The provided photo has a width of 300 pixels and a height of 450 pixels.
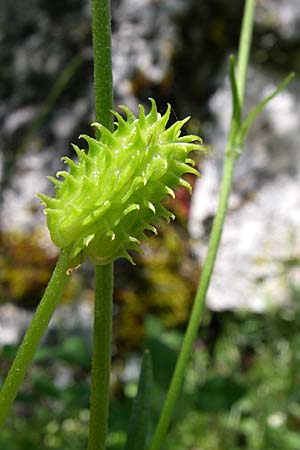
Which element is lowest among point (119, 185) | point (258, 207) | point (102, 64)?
point (119, 185)

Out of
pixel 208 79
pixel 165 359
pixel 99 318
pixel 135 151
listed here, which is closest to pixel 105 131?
pixel 135 151

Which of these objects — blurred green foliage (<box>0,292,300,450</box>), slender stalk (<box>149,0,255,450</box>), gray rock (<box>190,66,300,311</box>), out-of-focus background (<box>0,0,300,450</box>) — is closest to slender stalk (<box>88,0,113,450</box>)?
slender stalk (<box>149,0,255,450</box>)

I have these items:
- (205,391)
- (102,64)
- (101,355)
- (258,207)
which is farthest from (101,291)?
(258,207)

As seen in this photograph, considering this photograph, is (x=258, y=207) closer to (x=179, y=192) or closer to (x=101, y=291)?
(x=179, y=192)

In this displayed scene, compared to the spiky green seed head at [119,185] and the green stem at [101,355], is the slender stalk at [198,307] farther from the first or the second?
the spiky green seed head at [119,185]

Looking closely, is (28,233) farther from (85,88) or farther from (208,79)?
(208,79)
